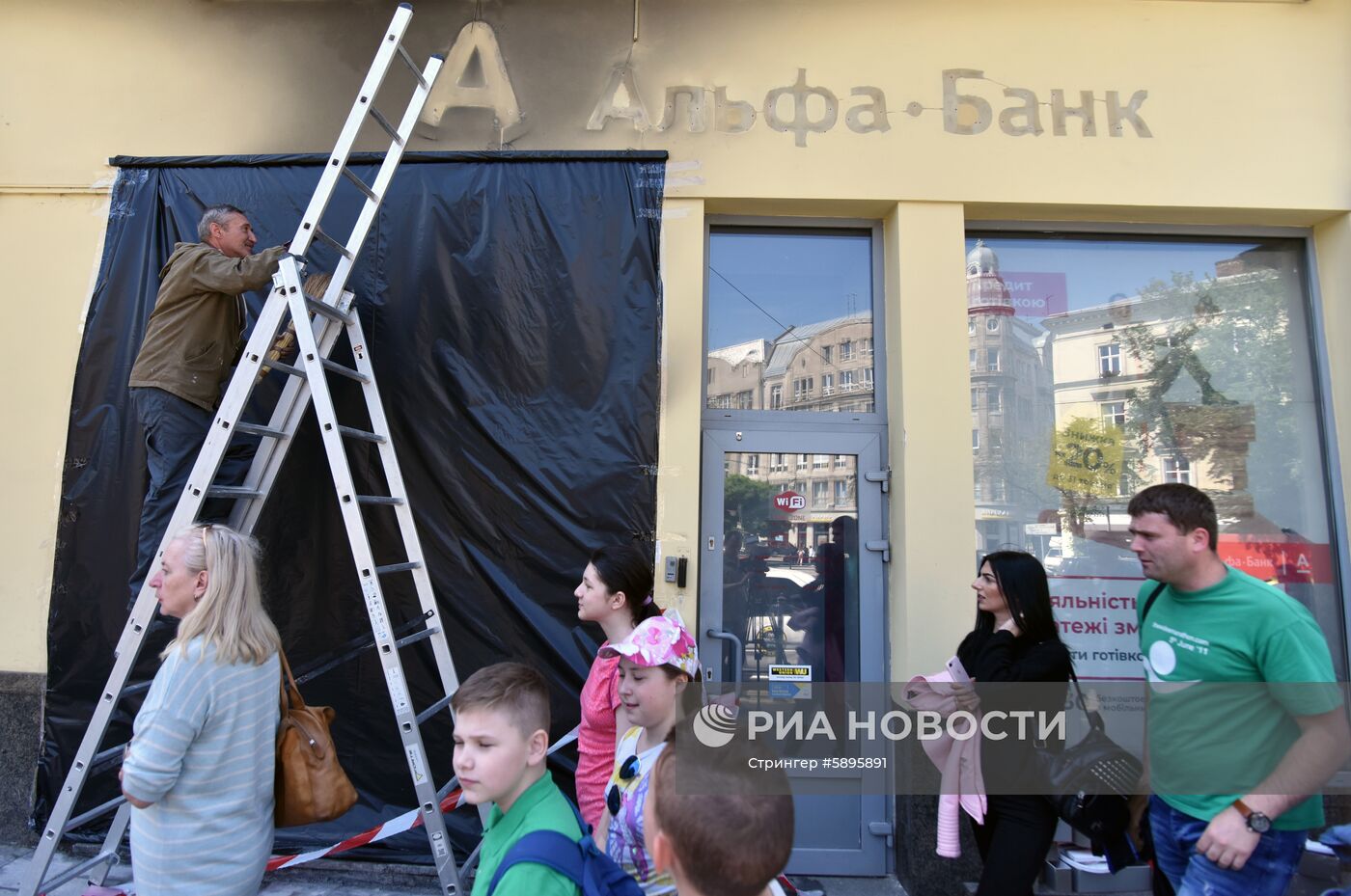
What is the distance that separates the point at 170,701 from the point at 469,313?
2324mm

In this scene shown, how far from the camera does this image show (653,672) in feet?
7.11

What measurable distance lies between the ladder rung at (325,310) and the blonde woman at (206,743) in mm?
1087

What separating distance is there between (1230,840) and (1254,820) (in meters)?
0.08

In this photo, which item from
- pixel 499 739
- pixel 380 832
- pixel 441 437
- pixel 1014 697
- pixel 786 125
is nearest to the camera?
pixel 499 739

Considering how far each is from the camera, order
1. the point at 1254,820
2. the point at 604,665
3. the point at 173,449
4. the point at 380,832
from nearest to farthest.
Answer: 1. the point at 1254,820
2. the point at 604,665
3. the point at 173,449
4. the point at 380,832

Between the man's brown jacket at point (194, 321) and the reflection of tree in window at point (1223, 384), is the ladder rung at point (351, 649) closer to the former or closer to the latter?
the man's brown jacket at point (194, 321)

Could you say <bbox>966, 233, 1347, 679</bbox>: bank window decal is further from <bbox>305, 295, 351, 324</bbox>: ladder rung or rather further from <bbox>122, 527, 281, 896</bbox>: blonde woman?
<bbox>122, 527, 281, 896</bbox>: blonde woman

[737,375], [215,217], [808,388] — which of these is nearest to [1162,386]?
[808,388]

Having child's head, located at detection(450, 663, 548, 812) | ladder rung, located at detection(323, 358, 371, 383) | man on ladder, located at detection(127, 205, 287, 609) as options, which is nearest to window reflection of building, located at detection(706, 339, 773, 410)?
ladder rung, located at detection(323, 358, 371, 383)

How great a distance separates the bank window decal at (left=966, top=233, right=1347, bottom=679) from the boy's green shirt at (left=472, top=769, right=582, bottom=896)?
2917 mm

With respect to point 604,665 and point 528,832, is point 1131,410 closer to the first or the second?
point 604,665

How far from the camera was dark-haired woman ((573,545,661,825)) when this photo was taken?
247 cm

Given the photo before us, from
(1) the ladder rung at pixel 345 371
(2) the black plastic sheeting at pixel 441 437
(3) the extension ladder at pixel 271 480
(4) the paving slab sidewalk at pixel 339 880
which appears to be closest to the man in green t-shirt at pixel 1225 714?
(4) the paving slab sidewalk at pixel 339 880

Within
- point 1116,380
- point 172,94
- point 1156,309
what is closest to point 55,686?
point 172,94
